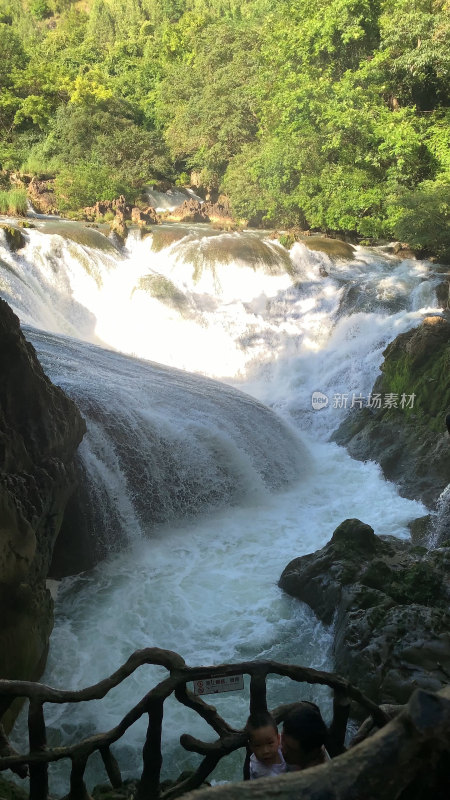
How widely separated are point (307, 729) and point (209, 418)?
21.4 ft

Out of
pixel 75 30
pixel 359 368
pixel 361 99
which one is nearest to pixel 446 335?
pixel 359 368

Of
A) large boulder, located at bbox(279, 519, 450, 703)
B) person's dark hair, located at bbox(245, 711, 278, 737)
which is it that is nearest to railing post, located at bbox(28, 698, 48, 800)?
person's dark hair, located at bbox(245, 711, 278, 737)

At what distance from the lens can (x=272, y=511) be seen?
Answer: 816cm

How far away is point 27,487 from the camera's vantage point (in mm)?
4949

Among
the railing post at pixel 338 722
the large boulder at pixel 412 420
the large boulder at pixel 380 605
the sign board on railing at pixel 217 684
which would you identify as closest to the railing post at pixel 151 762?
the sign board on railing at pixel 217 684

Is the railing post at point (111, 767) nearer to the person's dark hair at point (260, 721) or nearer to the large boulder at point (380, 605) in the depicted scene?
the person's dark hair at point (260, 721)

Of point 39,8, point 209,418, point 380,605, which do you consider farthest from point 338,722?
point 39,8

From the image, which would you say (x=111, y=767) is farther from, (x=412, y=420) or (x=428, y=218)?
(x=428, y=218)

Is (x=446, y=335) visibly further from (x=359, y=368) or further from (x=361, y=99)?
(x=361, y=99)

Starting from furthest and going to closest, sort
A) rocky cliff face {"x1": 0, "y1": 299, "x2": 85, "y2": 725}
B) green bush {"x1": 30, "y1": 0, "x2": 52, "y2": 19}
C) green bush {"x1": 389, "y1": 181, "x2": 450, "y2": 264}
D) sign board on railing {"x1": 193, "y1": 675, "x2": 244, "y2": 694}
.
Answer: green bush {"x1": 30, "y1": 0, "x2": 52, "y2": 19} < green bush {"x1": 389, "y1": 181, "x2": 450, "y2": 264} < rocky cliff face {"x1": 0, "y1": 299, "x2": 85, "y2": 725} < sign board on railing {"x1": 193, "y1": 675, "x2": 244, "y2": 694}

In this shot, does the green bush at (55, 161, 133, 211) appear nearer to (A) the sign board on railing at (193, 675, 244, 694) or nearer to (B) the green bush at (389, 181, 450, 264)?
(B) the green bush at (389, 181, 450, 264)

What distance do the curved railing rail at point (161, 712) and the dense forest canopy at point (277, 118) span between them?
14.0 meters

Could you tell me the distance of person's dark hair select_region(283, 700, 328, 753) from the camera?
7.02ft

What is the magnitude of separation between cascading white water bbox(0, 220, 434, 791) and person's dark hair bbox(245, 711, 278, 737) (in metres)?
1.94
